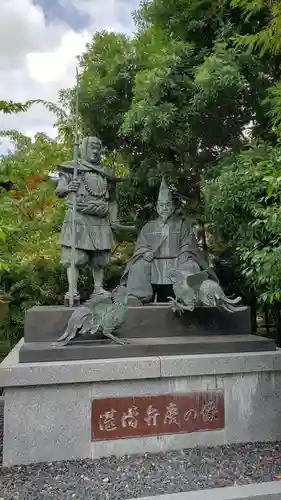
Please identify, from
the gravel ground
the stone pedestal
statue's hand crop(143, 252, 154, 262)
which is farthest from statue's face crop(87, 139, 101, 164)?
the gravel ground

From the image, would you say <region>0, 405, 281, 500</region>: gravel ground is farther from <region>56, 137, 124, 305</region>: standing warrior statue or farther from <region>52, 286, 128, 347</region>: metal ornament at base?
<region>56, 137, 124, 305</region>: standing warrior statue

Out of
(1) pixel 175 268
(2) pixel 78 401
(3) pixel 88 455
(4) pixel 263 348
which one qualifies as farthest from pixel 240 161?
(3) pixel 88 455

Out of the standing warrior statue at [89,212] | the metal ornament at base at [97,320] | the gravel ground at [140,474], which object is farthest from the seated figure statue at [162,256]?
the gravel ground at [140,474]

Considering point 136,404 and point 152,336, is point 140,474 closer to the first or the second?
point 136,404

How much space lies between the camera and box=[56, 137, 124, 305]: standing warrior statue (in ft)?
14.6

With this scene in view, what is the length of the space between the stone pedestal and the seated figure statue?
1.17m

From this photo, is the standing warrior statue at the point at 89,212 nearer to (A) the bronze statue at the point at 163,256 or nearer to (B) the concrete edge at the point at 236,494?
(A) the bronze statue at the point at 163,256

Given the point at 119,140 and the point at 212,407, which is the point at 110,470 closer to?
the point at 212,407

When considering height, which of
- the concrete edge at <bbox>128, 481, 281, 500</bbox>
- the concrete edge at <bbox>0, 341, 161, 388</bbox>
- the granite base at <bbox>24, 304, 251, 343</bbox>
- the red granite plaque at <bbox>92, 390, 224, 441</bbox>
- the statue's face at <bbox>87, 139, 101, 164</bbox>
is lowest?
the concrete edge at <bbox>128, 481, 281, 500</bbox>

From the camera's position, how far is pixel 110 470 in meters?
3.21

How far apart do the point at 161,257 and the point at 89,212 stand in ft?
3.23

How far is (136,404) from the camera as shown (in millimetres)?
3527

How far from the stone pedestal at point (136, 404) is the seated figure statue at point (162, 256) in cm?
117

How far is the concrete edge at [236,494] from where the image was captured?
2637 millimetres
